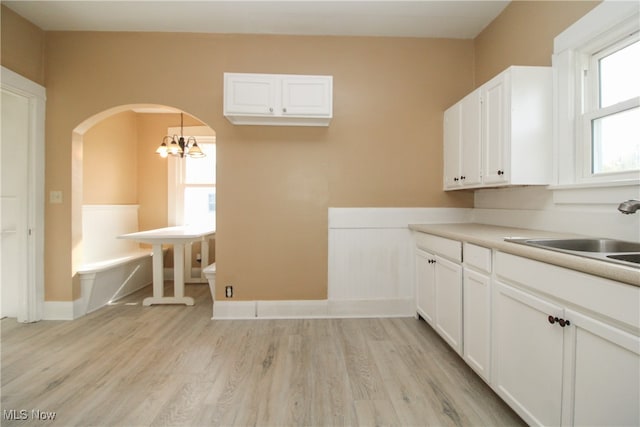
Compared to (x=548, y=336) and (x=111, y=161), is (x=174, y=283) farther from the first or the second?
(x=548, y=336)

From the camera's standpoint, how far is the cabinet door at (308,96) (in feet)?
8.54

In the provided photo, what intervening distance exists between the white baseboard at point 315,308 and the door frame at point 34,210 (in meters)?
1.68

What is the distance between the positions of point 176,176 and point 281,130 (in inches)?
88.0

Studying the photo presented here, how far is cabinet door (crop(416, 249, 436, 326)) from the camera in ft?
8.15

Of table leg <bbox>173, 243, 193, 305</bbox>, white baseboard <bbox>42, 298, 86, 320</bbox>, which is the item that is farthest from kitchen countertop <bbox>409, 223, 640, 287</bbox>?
white baseboard <bbox>42, 298, 86, 320</bbox>

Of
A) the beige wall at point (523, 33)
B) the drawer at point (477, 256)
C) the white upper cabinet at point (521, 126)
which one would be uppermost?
the beige wall at point (523, 33)

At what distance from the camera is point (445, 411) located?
161cm

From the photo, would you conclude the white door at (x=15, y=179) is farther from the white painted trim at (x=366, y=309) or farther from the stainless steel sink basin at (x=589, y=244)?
the stainless steel sink basin at (x=589, y=244)

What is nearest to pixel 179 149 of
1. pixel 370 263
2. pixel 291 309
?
pixel 291 309

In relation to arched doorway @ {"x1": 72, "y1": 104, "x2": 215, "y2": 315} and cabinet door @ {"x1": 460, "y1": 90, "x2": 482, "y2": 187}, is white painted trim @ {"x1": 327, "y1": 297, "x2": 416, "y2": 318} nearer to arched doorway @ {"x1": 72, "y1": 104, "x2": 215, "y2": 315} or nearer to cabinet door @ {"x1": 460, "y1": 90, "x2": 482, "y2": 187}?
cabinet door @ {"x1": 460, "y1": 90, "x2": 482, "y2": 187}

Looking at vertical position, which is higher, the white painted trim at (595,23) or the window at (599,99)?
the white painted trim at (595,23)

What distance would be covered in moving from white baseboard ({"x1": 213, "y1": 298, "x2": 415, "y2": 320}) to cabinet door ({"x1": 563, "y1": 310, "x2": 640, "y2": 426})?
1784 millimetres

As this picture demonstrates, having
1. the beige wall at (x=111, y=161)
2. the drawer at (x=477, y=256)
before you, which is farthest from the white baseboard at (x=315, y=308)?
the beige wall at (x=111, y=161)

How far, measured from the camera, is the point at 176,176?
4.32 metres
